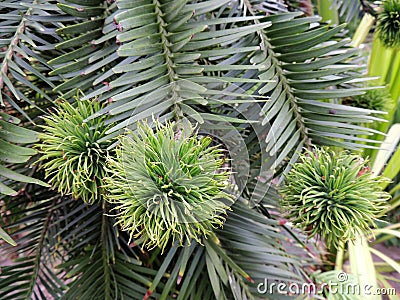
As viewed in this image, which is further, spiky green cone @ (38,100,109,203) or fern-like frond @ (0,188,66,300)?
fern-like frond @ (0,188,66,300)

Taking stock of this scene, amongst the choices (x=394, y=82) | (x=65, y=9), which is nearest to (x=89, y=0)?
(x=65, y=9)

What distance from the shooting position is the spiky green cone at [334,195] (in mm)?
250

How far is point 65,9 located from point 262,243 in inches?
13.3

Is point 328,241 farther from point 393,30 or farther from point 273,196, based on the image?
point 393,30

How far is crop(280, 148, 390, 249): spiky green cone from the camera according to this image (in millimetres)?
250

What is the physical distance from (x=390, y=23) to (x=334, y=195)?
0.28 m

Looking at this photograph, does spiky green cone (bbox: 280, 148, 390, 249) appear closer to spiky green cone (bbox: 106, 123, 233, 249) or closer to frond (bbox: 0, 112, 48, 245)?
spiky green cone (bbox: 106, 123, 233, 249)

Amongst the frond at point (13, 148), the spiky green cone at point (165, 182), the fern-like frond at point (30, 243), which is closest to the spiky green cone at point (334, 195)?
the spiky green cone at point (165, 182)

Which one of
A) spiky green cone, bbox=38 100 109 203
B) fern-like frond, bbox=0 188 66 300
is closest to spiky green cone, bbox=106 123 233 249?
spiky green cone, bbox=38 100 109 203

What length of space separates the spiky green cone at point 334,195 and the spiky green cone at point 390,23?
230 mm

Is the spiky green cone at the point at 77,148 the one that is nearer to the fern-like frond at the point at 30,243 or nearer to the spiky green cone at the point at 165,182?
the spiky green cone at the point at 165,182

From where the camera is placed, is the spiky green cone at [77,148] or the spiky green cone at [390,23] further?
the spiky green cone at [390,23]

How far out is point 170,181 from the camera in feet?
0.67

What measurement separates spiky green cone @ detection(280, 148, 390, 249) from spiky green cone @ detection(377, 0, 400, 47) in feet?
0.76
